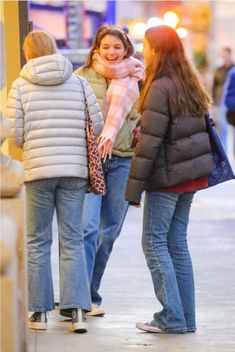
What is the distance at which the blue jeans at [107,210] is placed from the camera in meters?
7.25

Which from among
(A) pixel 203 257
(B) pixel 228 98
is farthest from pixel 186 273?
(B) pixel 228 98

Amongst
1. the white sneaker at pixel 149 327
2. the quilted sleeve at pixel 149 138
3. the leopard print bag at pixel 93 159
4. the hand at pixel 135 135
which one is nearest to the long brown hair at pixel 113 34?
the hand at pixel 135 135

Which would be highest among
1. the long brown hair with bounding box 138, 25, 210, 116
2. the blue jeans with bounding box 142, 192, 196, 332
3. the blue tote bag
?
the long brown hair with bounding box 138, 25, 210, 116

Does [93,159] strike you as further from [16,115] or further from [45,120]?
[16,115]

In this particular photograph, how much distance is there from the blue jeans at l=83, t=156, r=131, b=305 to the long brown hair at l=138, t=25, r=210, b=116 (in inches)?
31.6

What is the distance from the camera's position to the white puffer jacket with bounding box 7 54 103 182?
6.59m

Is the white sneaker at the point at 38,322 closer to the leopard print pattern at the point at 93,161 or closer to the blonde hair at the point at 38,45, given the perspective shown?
the leopard print pattern at the point at 93,161

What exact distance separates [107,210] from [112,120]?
63 centimetres

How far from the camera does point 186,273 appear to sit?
6.87 m

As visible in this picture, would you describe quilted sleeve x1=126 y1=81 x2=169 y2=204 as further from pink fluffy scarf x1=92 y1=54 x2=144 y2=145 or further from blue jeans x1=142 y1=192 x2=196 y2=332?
pink fluffy scarf x1=92 y1=54 x2=144 y2=145

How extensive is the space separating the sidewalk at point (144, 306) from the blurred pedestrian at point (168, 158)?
239 mm

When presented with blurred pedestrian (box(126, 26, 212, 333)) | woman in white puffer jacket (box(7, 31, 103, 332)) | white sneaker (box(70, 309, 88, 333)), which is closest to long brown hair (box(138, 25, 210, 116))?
blurred pedestrian (box(126, 26, 212, 333))

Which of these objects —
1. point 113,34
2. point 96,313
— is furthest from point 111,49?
point 96,313

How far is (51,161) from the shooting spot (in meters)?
6.60
